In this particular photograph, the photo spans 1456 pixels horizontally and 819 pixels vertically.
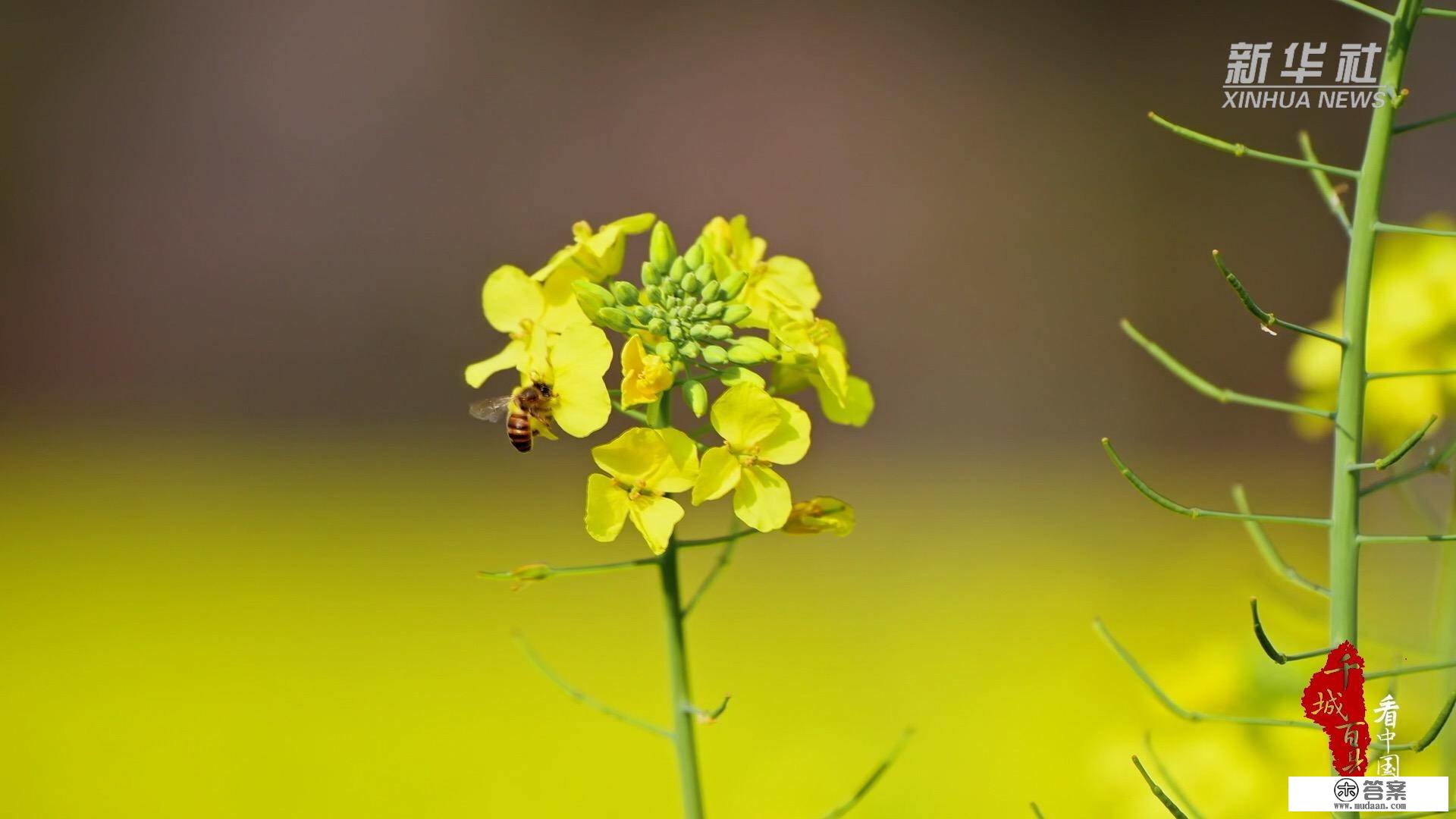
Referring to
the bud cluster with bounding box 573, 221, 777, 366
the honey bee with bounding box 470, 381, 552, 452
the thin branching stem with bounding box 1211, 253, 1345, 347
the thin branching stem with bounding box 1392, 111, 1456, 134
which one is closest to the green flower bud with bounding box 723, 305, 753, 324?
the bud cluster with bounding box 573, 221, 777, 366

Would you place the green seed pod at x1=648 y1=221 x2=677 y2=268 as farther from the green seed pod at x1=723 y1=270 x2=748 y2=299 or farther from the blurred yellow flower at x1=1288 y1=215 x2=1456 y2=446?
the blurred yellow flower at x1=1288 y1=215 x2=1456 y2=446

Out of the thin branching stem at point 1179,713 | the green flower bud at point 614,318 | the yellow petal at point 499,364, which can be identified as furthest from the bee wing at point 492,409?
the thin branching stem at point 1179,713

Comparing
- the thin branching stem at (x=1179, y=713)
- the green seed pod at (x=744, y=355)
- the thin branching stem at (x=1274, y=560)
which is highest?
the green seed pod at (x=744, y=355)

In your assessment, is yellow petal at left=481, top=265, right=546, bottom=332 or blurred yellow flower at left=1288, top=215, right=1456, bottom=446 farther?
blurred yellow flower at left=1288, top=215, right=1456, bottom=446

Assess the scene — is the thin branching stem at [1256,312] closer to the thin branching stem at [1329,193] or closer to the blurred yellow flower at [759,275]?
the thin branching stem at [1329,193]

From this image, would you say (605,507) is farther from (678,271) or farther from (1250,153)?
(1250,153)

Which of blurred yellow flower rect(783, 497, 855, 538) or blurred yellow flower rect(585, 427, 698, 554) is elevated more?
blurred yellow flower rect(585, 427, 698, 554)
